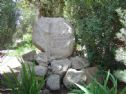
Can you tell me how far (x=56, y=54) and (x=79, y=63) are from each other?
62 centimetres

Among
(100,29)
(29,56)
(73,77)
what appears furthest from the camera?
(29,56)

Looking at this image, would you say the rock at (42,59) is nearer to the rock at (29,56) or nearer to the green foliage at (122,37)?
the rock at (29,56)

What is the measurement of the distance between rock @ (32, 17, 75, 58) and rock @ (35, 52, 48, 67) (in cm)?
16

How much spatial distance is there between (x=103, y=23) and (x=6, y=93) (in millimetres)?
2300

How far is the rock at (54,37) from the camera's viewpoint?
777 centimetres

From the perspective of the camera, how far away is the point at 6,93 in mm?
6555

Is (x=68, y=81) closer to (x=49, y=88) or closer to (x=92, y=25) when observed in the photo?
(x=49, y=88)

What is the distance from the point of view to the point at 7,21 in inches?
295

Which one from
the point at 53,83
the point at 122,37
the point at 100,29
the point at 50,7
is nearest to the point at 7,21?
the point at 53,83

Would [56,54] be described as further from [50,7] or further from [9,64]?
[50,7]

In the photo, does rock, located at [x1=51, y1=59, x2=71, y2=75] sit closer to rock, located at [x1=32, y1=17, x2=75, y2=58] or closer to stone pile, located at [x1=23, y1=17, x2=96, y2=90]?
stone pile, located at [x1=23, y1=17, x2=96, y2=90]

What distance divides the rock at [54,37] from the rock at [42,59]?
0.52 ft

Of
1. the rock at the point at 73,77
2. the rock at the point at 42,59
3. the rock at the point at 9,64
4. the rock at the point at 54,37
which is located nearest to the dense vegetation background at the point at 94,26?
the rock at the point at 54,37

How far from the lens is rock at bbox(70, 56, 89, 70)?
7418mm
